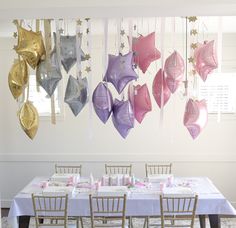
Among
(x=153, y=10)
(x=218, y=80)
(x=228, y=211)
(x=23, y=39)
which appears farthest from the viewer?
(x=218, y=80)

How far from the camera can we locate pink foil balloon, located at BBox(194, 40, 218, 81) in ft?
10.9

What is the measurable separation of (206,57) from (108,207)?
5.57 ft

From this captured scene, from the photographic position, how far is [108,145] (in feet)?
18.7

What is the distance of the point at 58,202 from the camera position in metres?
4.06

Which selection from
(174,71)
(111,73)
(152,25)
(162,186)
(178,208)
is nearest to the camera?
(111,73)

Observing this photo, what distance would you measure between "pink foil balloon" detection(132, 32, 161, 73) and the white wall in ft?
7.21

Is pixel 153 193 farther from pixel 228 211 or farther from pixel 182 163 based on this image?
pixel 182 163

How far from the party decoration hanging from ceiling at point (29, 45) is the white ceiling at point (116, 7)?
1.86 feet

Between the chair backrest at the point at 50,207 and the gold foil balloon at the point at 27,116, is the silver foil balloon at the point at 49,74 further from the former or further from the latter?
the chair backrest at the point at 50,207

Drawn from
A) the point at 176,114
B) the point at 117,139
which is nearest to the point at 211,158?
the point at 176,114

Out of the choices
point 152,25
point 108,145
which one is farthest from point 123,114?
point 108,145

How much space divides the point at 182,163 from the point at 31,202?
2.40 meters

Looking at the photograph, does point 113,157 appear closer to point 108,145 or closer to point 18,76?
point 108,145

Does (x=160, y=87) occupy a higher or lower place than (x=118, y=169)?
higher
